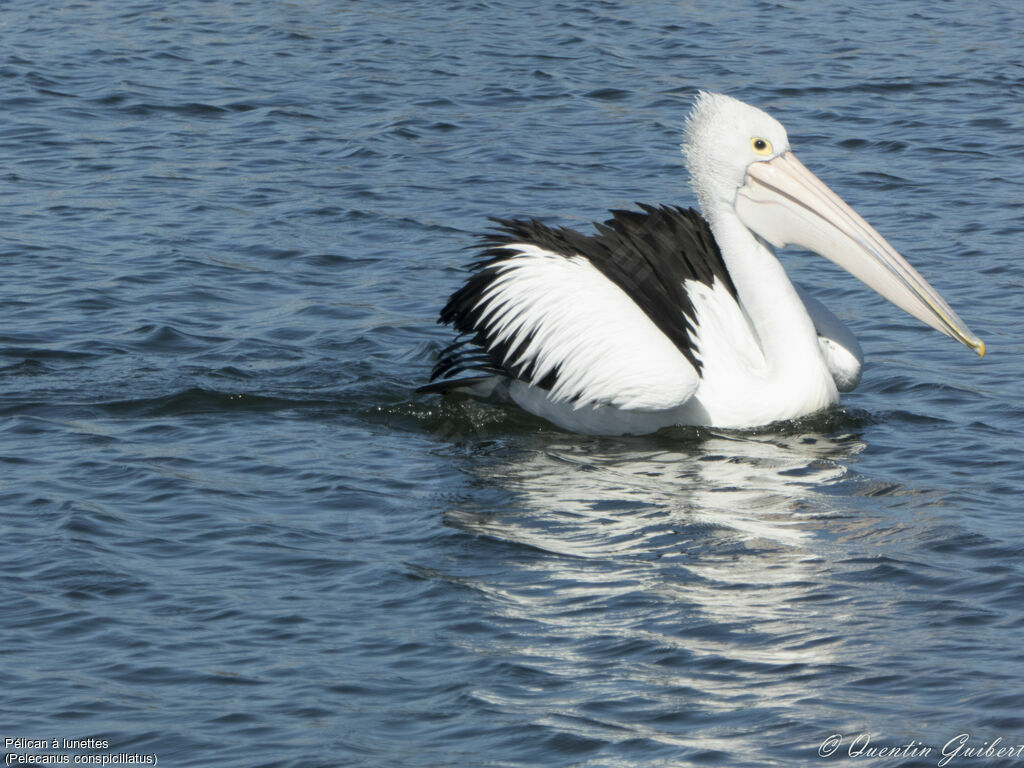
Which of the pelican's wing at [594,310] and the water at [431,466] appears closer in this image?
the water at [431,466]

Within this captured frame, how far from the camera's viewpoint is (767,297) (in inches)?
289

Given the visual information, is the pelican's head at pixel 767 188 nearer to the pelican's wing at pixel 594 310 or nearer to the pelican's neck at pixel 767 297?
the pelican's neck at pixel 767 297

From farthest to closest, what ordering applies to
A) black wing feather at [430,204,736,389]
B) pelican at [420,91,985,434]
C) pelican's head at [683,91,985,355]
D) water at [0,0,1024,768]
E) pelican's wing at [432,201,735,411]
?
1. pelican's head at [683,91,985,355]
2. black wing feather at [430,204,736,389]
3. pelican at [420,91,985,434]
4. pelican's wing at [432,201,735,411]
5. water at [0,0,1024,768]

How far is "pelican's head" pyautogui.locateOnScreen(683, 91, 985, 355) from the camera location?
734 centimetres

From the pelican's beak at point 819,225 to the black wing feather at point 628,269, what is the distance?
0.29m

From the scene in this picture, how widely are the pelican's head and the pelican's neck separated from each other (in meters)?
0.06

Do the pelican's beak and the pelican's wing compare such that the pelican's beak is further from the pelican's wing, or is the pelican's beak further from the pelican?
the pelican's wing

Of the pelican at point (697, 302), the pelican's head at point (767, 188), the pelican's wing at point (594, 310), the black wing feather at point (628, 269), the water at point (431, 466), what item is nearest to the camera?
the water at point (431, 466)

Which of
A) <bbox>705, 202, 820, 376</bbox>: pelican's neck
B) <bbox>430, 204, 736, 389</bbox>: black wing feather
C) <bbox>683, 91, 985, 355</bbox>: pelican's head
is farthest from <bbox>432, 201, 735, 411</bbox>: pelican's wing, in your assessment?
<bbox>683, 91, 985, 355</bbox>: pelican's head

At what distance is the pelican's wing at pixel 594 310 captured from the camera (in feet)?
22.9

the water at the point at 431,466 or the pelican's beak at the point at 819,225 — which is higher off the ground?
the pelican's beak at the point at 819,225

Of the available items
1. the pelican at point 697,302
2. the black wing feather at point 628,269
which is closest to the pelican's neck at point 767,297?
the pelican at point 697,302

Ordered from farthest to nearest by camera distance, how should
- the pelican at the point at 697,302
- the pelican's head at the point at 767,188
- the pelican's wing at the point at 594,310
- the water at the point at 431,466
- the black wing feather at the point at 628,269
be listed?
the pelican's head at the point at 767,188 → the black wing feather at the point at 628,269 → the pelican at the point at 697,302 → the pelican's wing at the point at 594,310 → the water at the point at 431,466

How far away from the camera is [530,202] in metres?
10.5
